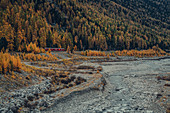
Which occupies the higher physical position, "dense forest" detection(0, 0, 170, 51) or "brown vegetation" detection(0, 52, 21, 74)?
"dense forest" detection(0, 0, 170, 51)

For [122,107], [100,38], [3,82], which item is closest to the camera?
[122,107]

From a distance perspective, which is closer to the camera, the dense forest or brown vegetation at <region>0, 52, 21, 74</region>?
brown vegetation at <region>0, 52, 21, 74</region>

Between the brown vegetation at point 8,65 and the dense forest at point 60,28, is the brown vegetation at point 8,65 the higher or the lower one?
the lower one

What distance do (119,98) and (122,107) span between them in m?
3.68

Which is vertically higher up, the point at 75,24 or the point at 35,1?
the point at 35,1

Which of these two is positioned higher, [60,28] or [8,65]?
[60,28]

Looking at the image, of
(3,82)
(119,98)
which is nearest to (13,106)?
(3,82)

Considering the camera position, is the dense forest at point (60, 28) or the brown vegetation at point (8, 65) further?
the dense forest at point (60, 28)

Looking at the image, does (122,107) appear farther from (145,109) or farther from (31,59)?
(31,59)

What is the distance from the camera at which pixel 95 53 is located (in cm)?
9400

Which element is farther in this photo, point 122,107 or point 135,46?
point 135,46

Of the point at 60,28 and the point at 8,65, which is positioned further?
the point at 60,28

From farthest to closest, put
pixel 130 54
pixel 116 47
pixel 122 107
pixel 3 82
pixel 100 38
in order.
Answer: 1. pixel 116 47
2. pixel 100 38
3. pixel 130 54
4. pixel 3 82
5. pixel 122 107

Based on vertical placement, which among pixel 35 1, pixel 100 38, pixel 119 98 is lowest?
pixel 119 98
